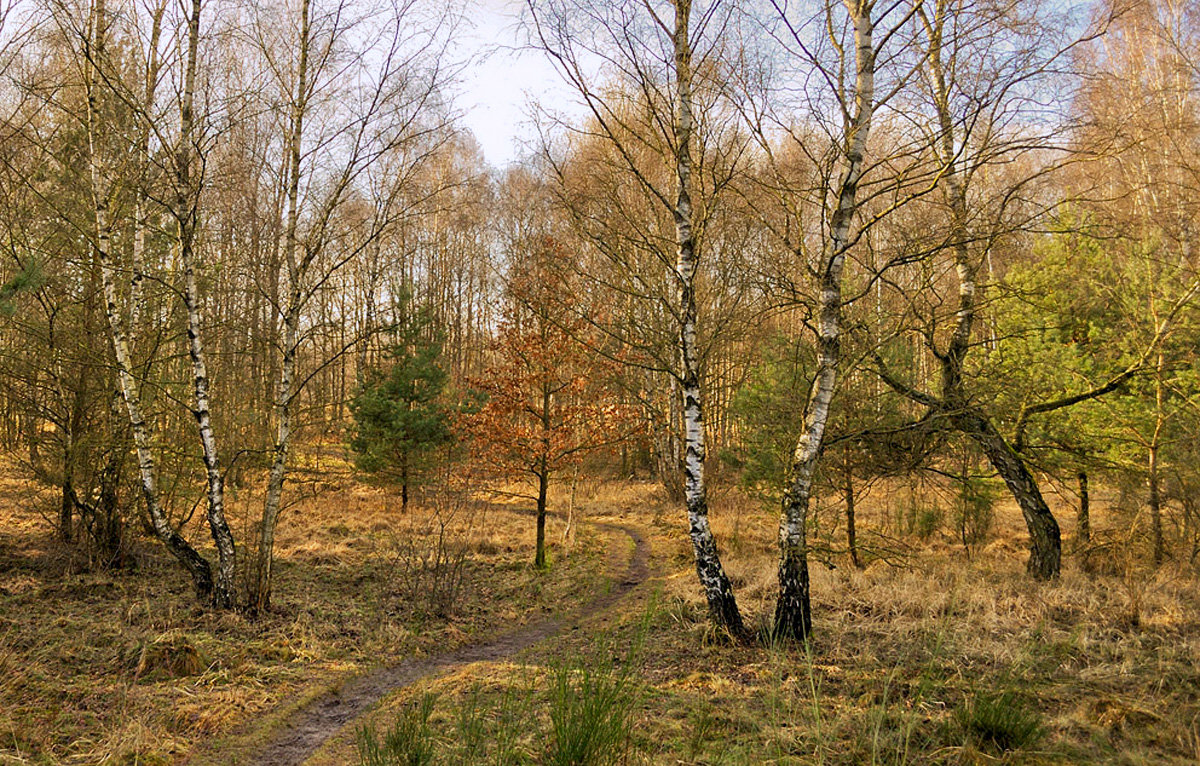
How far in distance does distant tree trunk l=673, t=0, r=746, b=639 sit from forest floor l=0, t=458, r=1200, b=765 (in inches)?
15.3

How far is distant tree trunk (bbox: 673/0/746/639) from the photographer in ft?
18.1

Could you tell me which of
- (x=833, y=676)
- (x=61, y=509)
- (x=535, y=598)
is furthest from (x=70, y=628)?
(x=833, y=676)

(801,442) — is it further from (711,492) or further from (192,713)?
(711,492)

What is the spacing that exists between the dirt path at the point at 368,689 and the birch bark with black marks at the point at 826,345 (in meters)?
2.97

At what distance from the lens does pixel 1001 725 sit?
3.41 m

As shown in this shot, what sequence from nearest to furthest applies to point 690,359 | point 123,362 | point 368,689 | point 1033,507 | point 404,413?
point 368,689, point 690,359, point 123,362, point 1033,507, point 404,413

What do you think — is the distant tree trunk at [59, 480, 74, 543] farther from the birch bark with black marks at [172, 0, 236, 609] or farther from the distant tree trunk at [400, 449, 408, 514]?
the distant tree trunk at [400, 449, 408, 514]

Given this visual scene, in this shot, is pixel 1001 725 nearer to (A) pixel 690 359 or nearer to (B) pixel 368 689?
(A) pixel 690 359

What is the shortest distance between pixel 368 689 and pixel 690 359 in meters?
4.28

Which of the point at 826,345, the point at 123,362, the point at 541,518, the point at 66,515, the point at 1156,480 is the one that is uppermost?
the point at 826,345

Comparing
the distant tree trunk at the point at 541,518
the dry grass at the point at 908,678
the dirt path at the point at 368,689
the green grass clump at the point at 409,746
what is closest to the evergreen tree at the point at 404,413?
the distant tree trunk at the point at 541,518

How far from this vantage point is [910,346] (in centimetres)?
1146

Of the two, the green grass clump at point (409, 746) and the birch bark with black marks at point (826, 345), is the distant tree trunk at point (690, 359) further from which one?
the green grass clump at point (409, 746)

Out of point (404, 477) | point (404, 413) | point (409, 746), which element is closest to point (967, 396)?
point (409, 746)
